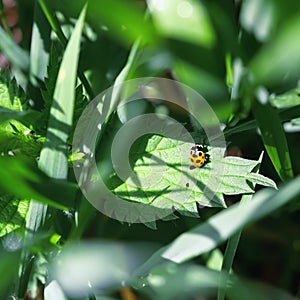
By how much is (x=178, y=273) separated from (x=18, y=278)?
191 millimetres

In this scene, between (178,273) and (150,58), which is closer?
(178,273)

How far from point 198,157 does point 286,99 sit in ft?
0.59

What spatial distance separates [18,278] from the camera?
0.61 m

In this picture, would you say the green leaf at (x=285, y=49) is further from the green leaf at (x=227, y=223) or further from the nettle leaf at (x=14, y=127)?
the nettle leaf at (x=14, y=127)

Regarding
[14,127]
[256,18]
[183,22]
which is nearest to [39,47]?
[14,127]

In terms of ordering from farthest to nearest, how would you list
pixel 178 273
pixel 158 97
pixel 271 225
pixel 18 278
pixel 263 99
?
pixel 271 225 → pixel 158 97 → pixel 263 99 → pixel 18 278 → pixel 178 273

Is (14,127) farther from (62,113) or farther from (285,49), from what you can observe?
(285,49)

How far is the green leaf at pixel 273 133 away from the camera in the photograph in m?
0.67

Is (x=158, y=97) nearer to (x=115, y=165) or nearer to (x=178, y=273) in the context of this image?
(x=115, y=165)

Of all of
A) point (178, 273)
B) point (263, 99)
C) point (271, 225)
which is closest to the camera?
point (178, 273)

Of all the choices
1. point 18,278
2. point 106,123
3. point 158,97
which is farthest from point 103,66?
point 18,278

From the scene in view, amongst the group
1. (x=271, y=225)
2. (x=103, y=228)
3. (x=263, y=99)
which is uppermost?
(x=263, y=99)

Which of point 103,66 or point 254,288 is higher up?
point 103,66

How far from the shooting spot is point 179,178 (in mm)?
660
